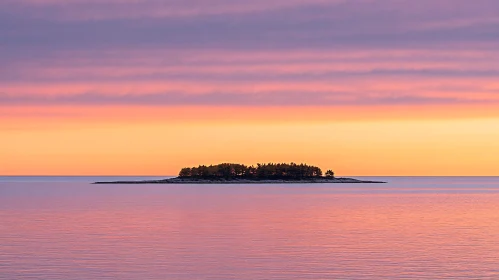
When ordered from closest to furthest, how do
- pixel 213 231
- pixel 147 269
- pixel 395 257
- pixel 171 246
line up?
pixel 147 269, pixel 395 257, pixel 171 246, pixel 213 231

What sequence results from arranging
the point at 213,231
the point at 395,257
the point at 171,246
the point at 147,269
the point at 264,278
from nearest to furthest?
the point at 264,278
the point at 147,269
the point at 395,257
the point at 171,246
the point at 213,231

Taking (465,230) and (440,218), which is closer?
(465,230)

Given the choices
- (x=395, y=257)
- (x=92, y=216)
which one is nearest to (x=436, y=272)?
(x=395, y=257)

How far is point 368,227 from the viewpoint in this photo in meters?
72.2

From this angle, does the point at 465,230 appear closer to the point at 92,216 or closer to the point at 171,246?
the point at 171,246

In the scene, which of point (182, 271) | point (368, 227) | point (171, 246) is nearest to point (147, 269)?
point (182, 271)

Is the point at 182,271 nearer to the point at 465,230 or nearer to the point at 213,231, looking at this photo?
the point at 213,231

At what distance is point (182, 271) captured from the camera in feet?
145

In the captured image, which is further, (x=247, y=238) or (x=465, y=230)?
(x=465, y=230)

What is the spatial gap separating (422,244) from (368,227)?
15.1 metres

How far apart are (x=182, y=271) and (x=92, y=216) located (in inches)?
1813

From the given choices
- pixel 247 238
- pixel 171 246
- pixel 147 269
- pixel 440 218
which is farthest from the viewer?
pixel 440 218

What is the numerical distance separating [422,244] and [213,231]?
1746 centimetres

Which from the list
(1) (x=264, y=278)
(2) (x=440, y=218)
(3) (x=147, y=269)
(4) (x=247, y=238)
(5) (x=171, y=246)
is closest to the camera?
(1) (x=264, y=278)
